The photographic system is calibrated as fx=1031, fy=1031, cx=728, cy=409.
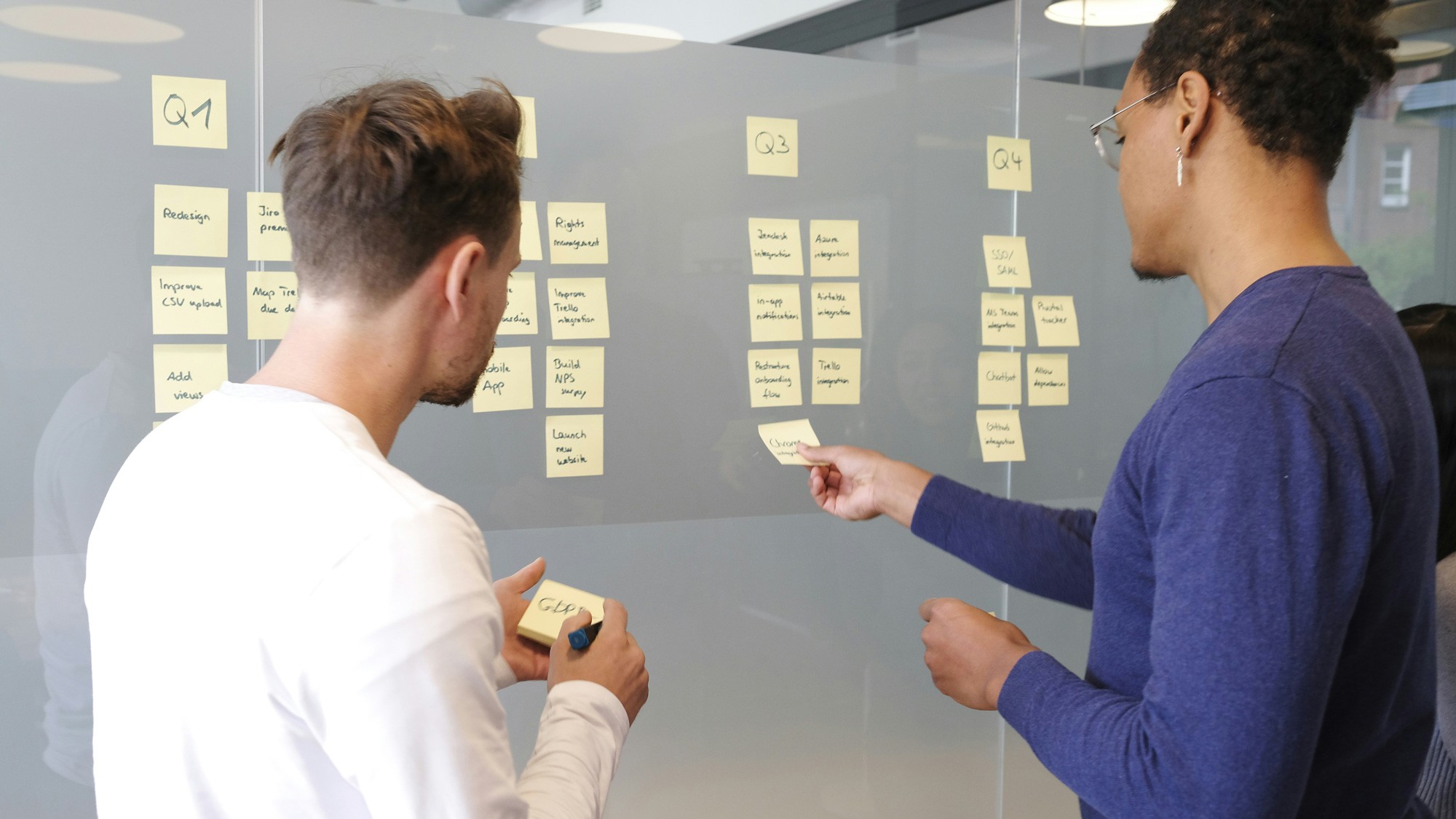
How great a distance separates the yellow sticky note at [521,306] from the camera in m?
1.80

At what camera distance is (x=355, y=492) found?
2.50 feet

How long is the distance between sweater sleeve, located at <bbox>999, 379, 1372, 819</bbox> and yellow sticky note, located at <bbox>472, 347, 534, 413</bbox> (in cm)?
121

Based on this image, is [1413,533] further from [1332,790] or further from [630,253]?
[630,253]

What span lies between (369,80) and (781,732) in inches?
56.2

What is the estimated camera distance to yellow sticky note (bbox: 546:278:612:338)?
1830 mm

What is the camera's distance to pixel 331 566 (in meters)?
0.74

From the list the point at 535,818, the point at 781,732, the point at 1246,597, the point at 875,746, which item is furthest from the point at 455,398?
the point at 875,746

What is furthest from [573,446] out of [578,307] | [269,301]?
[269,301]

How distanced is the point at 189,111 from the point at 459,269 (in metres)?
0.92

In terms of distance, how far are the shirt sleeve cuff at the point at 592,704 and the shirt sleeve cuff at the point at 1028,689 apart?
381 millimetres

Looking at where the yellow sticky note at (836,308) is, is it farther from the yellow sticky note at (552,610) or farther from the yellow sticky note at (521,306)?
the yellow sticky note at (552,610)

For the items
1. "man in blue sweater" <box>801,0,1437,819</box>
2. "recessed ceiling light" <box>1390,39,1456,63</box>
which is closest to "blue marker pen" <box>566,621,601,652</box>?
"man in blue sweater" <box>801,0,1437,819</box>

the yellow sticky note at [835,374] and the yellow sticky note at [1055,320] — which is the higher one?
the yellow sticky note at [1055,320]

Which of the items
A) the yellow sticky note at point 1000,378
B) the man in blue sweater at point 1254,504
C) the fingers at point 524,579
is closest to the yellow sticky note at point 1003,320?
the yellow sticky note at point 1000,378
